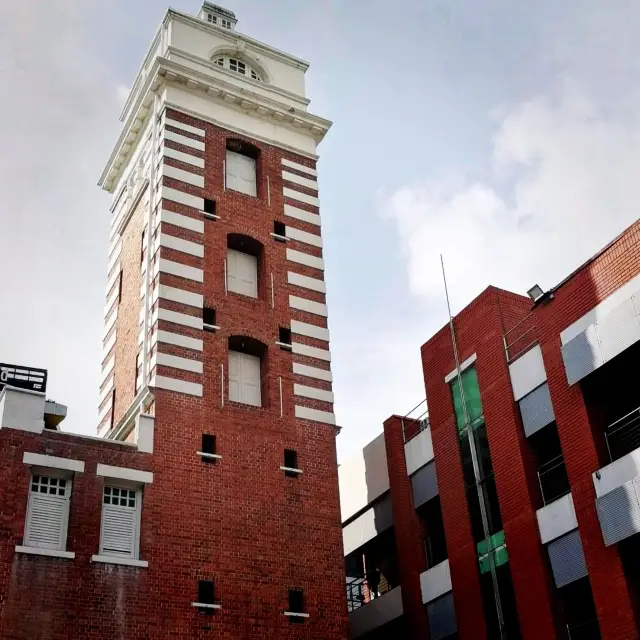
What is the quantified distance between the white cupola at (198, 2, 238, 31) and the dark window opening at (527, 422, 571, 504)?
85.3 ft

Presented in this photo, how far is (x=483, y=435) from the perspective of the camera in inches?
1409

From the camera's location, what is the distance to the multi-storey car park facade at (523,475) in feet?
97.0

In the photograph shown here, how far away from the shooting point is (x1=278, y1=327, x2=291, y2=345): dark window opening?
1515 inches

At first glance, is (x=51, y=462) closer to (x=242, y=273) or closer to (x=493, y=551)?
(x=242, y=273)

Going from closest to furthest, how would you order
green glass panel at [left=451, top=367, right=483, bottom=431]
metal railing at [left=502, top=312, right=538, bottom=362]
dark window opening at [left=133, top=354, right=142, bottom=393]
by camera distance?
metal railing at [left=502, top=312, right=538, bottom=362]
dark window opening at [left=133, top=354, right=142, bottom=393]
green glass panel at [left=451, top=367, right=483, bottom=431]

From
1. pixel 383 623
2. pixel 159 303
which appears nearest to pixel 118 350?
pixel 159 303

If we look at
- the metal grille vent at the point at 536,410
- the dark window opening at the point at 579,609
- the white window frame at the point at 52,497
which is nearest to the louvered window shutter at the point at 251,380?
the white window frame at the point at 52,497

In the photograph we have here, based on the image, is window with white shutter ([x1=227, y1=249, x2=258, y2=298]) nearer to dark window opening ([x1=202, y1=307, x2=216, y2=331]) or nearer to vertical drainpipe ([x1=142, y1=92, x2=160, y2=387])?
dark window opening ([x1=202, y1=307, x2=216, y2=331])

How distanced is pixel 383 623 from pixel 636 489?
1522 centimetres

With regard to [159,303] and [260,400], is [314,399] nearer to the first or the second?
[260,400]

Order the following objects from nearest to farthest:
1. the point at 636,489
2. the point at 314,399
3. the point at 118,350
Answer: the point at 636,489 → the point at 314,399 → the point at 118,350

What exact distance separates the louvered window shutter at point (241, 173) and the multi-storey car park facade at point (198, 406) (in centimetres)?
9

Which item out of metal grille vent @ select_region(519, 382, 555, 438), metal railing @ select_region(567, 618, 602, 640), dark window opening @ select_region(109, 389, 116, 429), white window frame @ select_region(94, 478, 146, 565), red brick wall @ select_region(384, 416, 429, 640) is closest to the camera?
metal railing @ select_region(567, 618, 602, 640)

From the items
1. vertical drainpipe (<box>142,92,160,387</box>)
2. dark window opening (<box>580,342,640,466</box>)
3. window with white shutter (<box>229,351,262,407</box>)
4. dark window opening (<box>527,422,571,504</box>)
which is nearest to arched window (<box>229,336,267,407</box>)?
window with white shutter (<box>229,351,262,407</box>)
